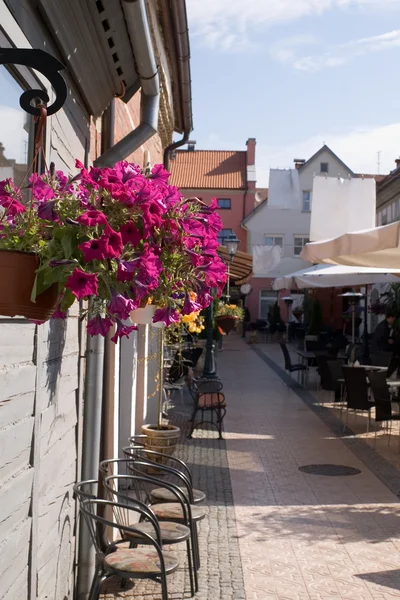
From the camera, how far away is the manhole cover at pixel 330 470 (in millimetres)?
9262

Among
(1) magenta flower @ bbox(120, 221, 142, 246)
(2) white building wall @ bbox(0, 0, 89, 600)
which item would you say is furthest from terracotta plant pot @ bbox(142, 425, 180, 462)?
(1) magenta flower @ bbox(120, 221, 142, 246)

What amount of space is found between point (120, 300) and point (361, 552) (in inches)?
Answer: 189

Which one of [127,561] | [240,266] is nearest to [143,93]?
[127,561]

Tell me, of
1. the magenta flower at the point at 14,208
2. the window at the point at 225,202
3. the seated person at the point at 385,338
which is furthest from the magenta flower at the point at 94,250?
the window at the point at 225,202

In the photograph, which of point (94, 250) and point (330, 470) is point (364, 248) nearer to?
point (330, 470)

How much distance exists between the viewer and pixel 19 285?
86.8 inches

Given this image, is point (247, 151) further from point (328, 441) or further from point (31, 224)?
point (31, 224)

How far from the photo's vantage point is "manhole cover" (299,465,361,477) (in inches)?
365

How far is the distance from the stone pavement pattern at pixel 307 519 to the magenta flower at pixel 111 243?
12.7 ft

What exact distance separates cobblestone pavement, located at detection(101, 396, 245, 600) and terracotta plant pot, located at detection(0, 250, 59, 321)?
3589mm

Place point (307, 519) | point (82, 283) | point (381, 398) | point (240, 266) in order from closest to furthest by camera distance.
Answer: point (82, 283)
point (307, 519)
point (381, 398)
point (240, 266)

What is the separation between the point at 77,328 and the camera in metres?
4.92

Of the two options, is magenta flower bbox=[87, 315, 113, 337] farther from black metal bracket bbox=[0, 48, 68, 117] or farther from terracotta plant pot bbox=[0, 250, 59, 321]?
black metal bracket bbox=[0, 48, 68, 117]

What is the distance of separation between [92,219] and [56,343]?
2.08 meters
